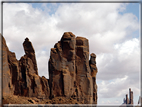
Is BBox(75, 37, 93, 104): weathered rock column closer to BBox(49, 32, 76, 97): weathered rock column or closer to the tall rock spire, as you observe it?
BBox(49, 32, 76, 97): weathered rock column

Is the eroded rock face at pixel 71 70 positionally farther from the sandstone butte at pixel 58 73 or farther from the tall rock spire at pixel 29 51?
the tall rock spire at pixel 29 51

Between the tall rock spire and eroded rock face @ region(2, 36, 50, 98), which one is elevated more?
the tall rock spire

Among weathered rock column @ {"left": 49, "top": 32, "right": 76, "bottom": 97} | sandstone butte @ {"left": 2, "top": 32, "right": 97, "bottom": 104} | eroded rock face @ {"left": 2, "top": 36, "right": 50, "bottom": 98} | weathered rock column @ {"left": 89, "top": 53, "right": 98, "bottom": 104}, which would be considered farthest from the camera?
weathered rock column @ {"left": 89, "top": 53, "right": 98, "bottom": 104}

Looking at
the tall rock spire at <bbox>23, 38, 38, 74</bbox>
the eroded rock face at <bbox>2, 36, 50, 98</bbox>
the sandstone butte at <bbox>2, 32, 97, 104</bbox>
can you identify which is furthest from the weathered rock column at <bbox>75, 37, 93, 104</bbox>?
the tall rock spire at <bbox>23, 38, 38, 74</bbox>

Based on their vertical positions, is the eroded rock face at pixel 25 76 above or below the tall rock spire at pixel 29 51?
below

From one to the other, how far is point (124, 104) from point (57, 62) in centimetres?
5102

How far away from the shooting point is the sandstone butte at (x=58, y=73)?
2397 inches

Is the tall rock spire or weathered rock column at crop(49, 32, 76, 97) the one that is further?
the tall rock spire

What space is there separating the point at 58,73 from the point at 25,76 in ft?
19.7

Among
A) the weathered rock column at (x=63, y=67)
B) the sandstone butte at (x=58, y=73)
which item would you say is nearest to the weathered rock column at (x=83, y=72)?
the sandstone butte at (x=58, y=73)

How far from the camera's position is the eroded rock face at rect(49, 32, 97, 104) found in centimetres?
6238

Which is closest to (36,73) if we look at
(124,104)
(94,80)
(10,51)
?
(10,51)

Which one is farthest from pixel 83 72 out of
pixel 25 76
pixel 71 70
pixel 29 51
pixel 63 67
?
pixel 25 76

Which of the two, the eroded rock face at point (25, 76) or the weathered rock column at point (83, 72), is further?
the weathered rock column at point (83, 72)
